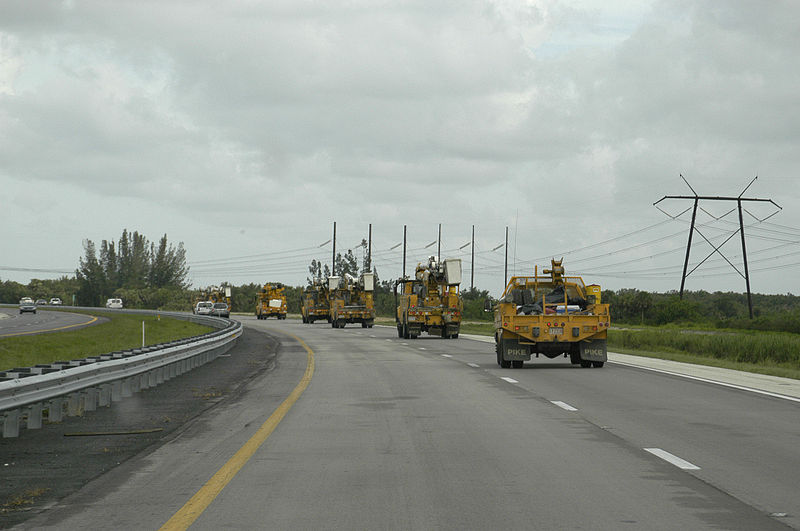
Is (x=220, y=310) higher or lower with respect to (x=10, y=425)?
higher

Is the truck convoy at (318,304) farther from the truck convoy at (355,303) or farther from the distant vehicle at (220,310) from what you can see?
the distant vehicle at (220,310)

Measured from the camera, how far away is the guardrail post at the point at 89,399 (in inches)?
576

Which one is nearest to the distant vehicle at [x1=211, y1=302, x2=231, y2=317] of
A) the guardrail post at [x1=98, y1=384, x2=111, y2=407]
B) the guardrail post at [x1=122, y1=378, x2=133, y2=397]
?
the guardrail post at [x1=122, y1=378, x2=133, y2=397]

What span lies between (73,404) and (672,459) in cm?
805

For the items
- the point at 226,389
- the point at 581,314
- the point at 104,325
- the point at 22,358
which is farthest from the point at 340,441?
the point at 104,325

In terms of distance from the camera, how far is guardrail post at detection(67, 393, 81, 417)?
14148 millimetres

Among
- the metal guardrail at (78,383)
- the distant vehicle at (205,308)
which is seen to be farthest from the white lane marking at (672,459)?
the distant vehicle at (205,308)

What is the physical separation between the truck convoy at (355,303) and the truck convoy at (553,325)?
145 ft

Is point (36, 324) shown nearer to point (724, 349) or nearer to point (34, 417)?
point (724, 349)

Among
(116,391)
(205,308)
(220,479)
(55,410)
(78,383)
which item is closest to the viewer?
(220,479)

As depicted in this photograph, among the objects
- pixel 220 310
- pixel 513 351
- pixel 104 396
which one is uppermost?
pixel 220 310

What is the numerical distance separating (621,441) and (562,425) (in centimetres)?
160

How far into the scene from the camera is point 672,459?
10148mm

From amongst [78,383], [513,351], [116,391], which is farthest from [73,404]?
[513,351]
